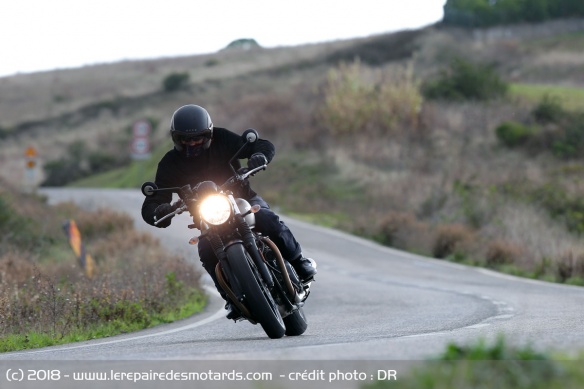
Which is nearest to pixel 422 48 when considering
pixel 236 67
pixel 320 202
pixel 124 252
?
pixel 236 67

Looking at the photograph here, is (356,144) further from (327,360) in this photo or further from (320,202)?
(327,360)

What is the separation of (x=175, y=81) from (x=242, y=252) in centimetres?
8580

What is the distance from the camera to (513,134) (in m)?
46.0

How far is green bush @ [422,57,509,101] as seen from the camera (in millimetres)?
53438

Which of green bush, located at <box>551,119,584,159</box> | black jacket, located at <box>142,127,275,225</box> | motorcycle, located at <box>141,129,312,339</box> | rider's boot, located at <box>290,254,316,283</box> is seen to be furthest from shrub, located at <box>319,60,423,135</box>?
motorcycle, located at <box>141,129,312,339</box>

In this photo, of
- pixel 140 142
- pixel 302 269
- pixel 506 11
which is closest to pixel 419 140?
pixel 140 142

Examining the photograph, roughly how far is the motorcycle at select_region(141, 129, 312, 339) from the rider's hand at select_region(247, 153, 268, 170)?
0.11ft

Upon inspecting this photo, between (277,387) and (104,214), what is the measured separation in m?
23.8

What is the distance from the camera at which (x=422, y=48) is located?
83312 millimetres

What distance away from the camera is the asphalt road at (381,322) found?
23.2 feet

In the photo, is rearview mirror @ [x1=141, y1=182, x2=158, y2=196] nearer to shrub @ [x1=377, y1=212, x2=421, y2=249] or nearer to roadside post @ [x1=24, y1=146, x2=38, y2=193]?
shrub @ [x1=377, y1=212, x2=421, y2=249]

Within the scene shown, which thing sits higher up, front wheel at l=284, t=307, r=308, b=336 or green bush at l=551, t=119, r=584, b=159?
front wheel at l=284, t=307, r=308, b=336

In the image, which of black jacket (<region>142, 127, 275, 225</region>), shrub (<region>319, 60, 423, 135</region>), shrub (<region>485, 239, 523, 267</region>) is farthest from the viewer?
shrub (<region>319, 60, 423, 135</region>)

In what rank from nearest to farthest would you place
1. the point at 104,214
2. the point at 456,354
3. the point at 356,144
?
the point at 456,354, the point at 104,214, the point at 356,144
